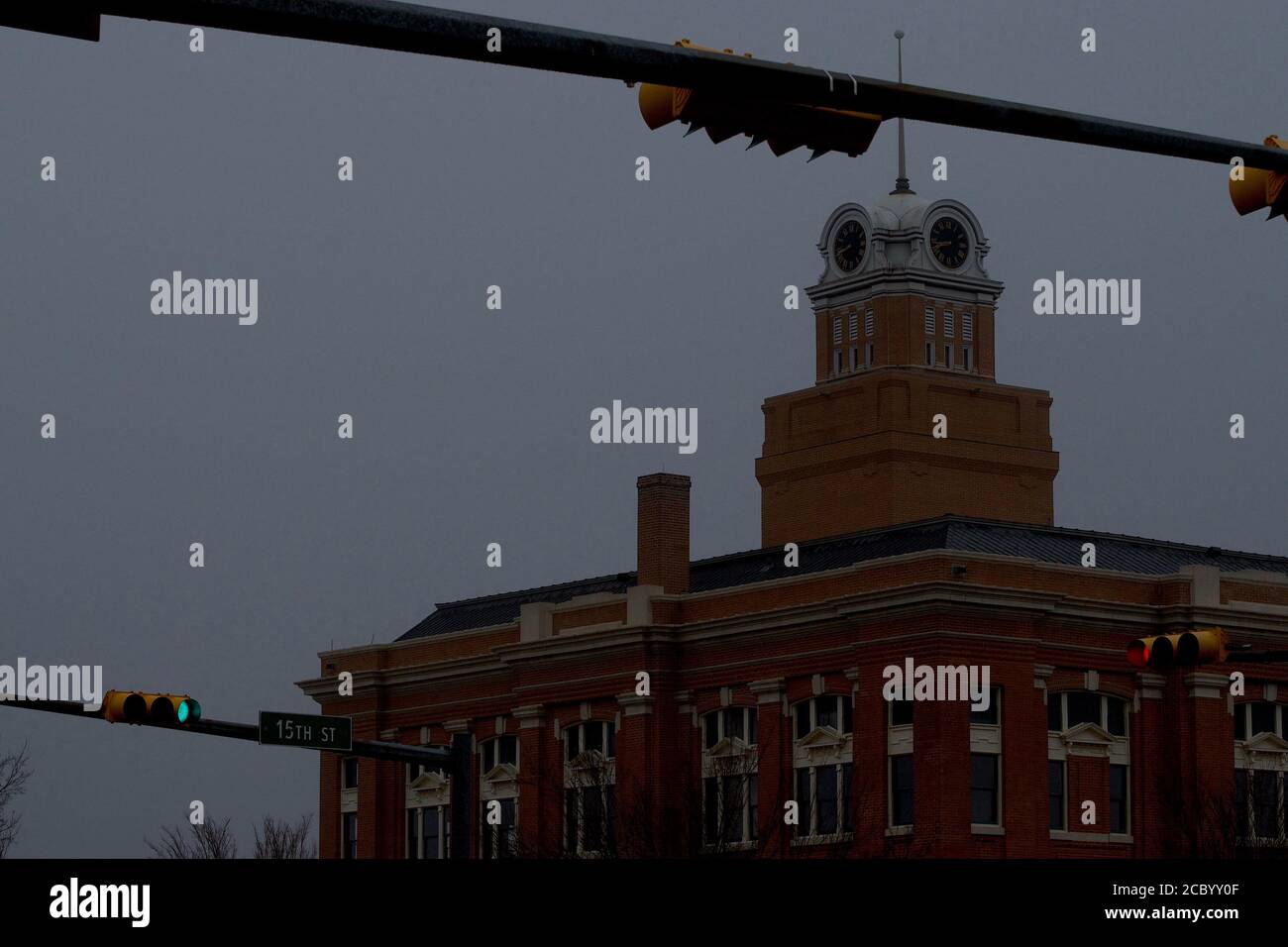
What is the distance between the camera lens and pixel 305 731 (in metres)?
33.9

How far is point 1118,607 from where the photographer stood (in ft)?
216

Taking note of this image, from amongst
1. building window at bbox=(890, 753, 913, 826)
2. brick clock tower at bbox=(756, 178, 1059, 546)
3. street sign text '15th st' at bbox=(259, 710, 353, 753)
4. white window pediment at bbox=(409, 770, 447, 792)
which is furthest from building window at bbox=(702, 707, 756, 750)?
street sign text '15th st' at bbox=(259, 710, 353, 753)

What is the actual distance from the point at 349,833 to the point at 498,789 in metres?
8.11

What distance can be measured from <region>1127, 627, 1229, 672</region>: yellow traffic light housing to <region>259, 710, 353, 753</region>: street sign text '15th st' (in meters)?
11.6

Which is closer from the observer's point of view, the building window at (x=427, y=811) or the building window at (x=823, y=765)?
the building window at (x=823, y=765)

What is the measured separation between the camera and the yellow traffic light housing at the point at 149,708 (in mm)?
32438

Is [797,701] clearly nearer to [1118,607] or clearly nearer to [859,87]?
[1118,607]

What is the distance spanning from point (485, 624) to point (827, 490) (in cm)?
1487

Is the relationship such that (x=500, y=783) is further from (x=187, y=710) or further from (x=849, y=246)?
(x=187, y=710)

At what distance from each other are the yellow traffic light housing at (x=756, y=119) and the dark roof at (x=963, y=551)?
5269 cm

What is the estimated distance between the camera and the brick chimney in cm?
7431

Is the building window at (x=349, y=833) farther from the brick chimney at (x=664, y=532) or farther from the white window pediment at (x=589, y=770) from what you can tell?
the brick chimney at (x=664, y=532)

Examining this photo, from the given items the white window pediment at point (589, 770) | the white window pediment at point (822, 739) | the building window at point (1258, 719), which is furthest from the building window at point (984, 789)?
the white window pediment at point (589, 770)

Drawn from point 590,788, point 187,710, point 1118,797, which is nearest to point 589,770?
point 590,788
